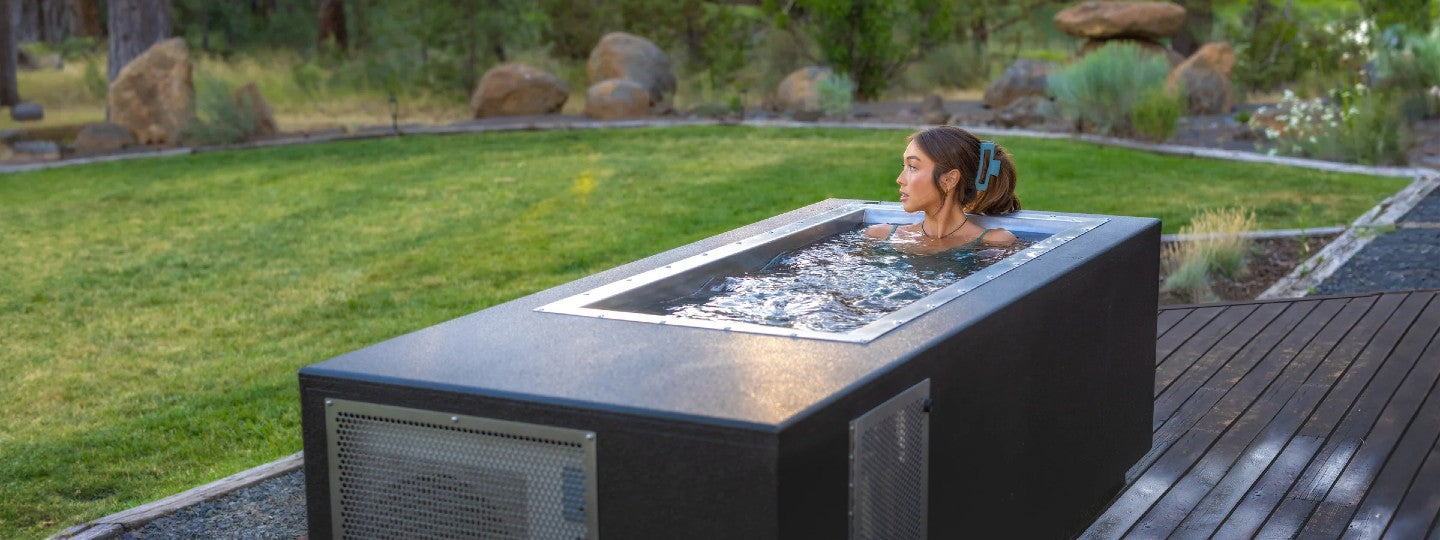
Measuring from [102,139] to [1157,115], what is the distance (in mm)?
8813

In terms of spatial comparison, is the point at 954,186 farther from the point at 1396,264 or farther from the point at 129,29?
the point at 129,29

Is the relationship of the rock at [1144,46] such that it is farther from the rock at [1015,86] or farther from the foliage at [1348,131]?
the foliage at [1348,131]

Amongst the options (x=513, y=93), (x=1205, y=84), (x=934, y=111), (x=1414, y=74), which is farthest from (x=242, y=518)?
(x=1205, y=84)

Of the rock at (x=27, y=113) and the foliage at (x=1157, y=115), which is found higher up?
the foliage at (x=1157, y=115)

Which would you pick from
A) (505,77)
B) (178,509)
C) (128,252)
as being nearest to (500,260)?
(128,252)

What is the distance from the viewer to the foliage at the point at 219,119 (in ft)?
40.8

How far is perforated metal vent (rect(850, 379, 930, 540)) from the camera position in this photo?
2281 millimetres

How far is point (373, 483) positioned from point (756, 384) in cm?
68

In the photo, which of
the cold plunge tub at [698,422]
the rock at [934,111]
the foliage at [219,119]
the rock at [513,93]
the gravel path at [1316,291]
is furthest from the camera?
the rock at [513,93]

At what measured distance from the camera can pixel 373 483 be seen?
95.0 inches

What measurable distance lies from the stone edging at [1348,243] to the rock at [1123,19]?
23.9ft

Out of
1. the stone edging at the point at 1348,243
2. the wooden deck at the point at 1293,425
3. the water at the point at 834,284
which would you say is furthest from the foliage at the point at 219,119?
the water at the point at 834,284

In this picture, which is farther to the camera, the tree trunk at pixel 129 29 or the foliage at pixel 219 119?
the tree trunk at pixel 129 29

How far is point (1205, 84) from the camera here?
525 inches
